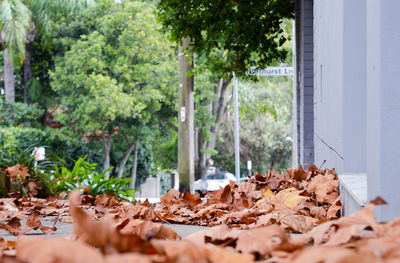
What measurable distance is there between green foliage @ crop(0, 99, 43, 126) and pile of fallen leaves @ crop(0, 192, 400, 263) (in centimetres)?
2541

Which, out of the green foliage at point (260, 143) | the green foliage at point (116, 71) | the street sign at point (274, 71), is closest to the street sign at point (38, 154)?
the street sign at point (274, 71)

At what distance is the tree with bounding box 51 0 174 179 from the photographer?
21.8m

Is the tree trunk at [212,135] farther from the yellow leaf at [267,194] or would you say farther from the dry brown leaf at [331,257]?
the dry brown leaf at [331,257]

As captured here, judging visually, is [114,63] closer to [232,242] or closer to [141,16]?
[141,16]

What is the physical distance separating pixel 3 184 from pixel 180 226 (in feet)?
8.66

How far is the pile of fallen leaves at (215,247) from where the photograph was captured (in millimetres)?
1065

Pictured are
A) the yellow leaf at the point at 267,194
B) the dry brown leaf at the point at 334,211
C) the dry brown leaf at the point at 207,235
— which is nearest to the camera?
the dry brown leaf at the point at 207,235

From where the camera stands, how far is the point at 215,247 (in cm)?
133

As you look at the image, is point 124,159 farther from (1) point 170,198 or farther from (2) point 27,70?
(1) point 170,198

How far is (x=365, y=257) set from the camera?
100 cm

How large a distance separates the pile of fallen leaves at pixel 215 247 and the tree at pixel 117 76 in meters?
20.0

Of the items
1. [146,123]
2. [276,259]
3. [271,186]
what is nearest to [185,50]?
[271,186]

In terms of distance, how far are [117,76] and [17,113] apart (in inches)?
238

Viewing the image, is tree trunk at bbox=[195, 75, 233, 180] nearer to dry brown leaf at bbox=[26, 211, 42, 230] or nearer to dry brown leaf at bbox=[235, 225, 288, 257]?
dry brown leaf at bbox=[26, 211, 42, 230]
